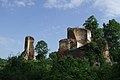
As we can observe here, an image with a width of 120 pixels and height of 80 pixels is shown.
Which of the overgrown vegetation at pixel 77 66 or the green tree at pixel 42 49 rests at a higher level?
the green tree at pixel 42 49

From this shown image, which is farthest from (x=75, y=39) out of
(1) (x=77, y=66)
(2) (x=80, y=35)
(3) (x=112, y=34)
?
(1) (x=77, y=66)

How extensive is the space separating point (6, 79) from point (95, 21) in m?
21.7

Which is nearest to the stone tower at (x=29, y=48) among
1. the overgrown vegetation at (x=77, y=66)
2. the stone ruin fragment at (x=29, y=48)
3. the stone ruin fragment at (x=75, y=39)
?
the stone ruin fragment at (x=29, y=48)

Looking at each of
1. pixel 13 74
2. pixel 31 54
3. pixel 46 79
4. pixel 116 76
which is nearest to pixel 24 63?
pixel 13 74

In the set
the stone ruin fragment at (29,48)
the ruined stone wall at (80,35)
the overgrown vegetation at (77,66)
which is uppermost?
the ruined stone wall at (80,35)

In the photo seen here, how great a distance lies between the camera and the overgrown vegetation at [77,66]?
31438 mm

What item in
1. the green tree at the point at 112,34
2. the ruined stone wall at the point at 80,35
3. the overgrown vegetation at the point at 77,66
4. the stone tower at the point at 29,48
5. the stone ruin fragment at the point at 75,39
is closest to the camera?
the overgrown vegetation at the point at 77,66

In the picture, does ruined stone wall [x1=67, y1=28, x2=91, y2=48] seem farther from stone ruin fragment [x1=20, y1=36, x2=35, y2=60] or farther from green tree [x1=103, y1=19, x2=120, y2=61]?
stone ruin fragment [x1=20, y1=36, x2=35, y2=60]

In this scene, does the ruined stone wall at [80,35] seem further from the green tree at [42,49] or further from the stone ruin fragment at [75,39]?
the green tree at [42,49]

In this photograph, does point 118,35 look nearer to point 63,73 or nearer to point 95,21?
point 95,21

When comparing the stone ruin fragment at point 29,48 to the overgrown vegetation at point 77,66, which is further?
the stone ruin fragment at point 29,48

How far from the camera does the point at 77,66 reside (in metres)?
36.2

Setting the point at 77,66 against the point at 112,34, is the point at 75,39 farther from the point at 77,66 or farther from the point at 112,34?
the point at 77,66

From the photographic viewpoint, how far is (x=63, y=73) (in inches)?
1273
